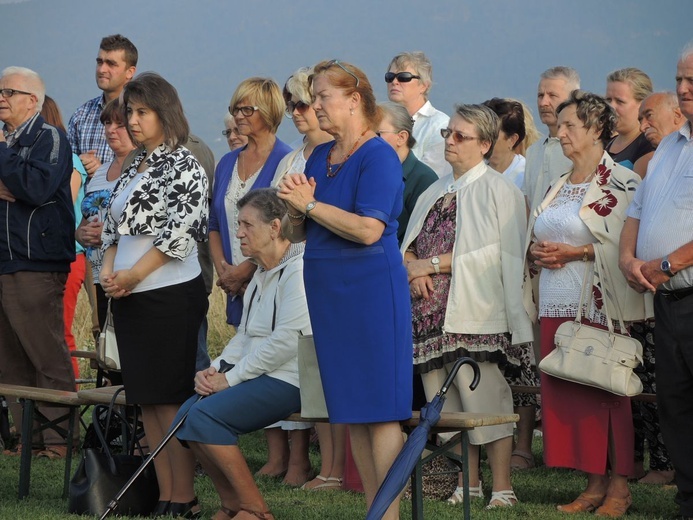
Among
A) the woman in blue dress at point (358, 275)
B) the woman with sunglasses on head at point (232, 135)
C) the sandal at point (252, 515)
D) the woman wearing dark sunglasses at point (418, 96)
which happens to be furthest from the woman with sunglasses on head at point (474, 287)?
the woman with sunglasses on head at point (232, 135)

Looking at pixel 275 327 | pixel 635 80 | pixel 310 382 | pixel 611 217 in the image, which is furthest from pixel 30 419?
pixel 635 80

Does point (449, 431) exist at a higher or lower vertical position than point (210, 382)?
lower

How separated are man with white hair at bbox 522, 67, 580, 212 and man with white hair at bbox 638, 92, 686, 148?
424mm

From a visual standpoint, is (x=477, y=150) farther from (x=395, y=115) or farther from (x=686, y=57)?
(x=686, y=57)

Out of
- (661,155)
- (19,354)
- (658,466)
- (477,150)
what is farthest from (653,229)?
(19,354)

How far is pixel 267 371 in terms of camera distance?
16.0ft

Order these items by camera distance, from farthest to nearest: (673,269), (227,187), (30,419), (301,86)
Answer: (227,187), (301,86), (30,419), (673,269)

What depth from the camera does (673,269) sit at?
183 inches

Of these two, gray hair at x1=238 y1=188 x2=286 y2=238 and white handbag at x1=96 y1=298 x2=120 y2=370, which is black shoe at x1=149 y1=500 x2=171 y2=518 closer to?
white handbag at x1=96 y1=298 x2=120 y2=370

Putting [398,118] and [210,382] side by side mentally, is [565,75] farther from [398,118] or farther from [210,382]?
[210,382]

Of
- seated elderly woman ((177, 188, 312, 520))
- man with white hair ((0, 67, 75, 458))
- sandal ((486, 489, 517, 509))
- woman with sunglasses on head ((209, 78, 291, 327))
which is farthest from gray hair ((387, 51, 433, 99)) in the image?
sandal ((486, 489, 517, 509))

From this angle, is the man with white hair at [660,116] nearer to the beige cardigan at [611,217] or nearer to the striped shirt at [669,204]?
the beige cardigan at [611,217]

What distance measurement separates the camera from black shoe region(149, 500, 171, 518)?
16.7 feet

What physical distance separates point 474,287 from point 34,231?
2.63 metres
